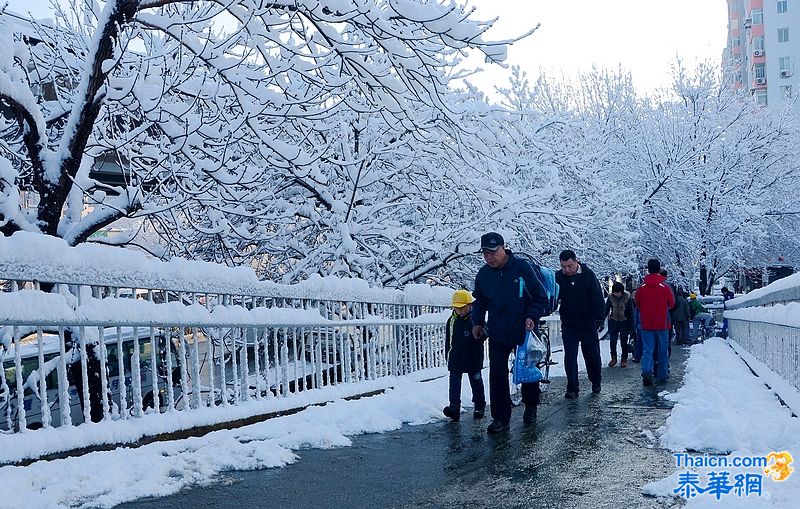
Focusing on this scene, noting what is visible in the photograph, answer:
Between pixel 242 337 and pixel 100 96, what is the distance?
2640mm

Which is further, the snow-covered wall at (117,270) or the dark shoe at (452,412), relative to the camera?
the dark shoe at (452,412)

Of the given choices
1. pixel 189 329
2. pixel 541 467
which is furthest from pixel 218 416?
pixel 541 467

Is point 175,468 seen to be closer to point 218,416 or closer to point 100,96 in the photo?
point 218,416

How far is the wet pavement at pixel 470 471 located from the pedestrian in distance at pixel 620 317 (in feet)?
27.7

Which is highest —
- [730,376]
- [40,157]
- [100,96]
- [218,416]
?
[100,96]

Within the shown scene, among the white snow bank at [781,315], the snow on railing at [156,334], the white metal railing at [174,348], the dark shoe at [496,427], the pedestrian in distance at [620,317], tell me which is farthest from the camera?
the pedestrian in distance at [620,317]

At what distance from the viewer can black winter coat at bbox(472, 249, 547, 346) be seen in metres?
7.86

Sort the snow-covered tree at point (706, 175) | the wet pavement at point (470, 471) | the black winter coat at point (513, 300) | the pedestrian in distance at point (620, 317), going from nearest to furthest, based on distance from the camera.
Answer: the wet pavement at point (470, 471), the black winter coat at point (513, 300), the pedestrian in distance at point (620, 317), the snow-covered tree at point (706, 175)

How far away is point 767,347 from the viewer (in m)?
12.9

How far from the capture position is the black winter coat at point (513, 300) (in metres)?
7.86

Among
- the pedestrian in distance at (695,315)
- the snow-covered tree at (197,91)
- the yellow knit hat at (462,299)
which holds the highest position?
the snow-covered tree at (197,91)

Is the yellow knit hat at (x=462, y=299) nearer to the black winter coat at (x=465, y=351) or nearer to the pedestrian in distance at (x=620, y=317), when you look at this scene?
the black winter coat at (x=465, y=351)

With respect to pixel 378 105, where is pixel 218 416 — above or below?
below

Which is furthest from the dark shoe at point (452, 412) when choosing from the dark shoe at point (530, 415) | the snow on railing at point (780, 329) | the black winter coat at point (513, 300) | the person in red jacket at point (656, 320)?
the person in red jacket at point (656, 320)
